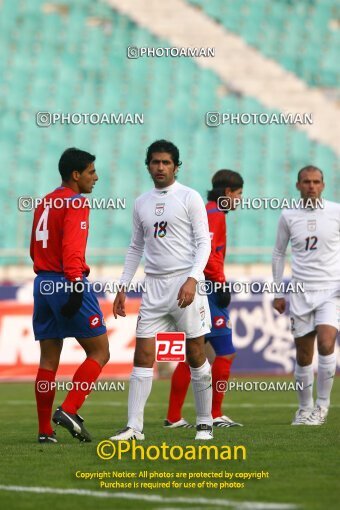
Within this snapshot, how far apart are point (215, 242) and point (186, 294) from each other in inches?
78.2

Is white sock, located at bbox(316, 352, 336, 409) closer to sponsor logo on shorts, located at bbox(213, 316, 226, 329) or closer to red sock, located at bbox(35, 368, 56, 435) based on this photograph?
sponsor logo on shorts, located at bbox(213, 316, 226, 329)

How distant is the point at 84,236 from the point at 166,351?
0.99 m

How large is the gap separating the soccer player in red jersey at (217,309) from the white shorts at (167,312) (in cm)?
158

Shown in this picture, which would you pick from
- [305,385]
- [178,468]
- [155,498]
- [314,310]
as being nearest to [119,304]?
[178,468]

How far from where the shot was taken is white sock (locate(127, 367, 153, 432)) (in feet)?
26.1

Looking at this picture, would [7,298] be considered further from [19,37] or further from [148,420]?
[19,37]

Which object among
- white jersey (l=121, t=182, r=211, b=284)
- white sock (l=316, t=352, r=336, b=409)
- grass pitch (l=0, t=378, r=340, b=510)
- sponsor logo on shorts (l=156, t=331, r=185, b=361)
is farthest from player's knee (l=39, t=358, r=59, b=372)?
white sock (l=316, t=352, r=336, b=409)

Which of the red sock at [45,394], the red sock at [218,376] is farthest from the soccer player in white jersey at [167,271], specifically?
the red sock at [218,376]

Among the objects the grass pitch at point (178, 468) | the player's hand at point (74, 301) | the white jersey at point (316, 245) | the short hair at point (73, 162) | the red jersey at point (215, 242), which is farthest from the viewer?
the white jersey at point (316, 245)

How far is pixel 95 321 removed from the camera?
8078 millimetres

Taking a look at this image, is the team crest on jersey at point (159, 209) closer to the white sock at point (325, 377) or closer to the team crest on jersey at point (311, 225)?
the team crest on jersey at point (311, 225)

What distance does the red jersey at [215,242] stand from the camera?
9.51 meters

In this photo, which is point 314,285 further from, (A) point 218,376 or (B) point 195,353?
(B) point 195,353

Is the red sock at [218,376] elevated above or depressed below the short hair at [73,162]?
below
